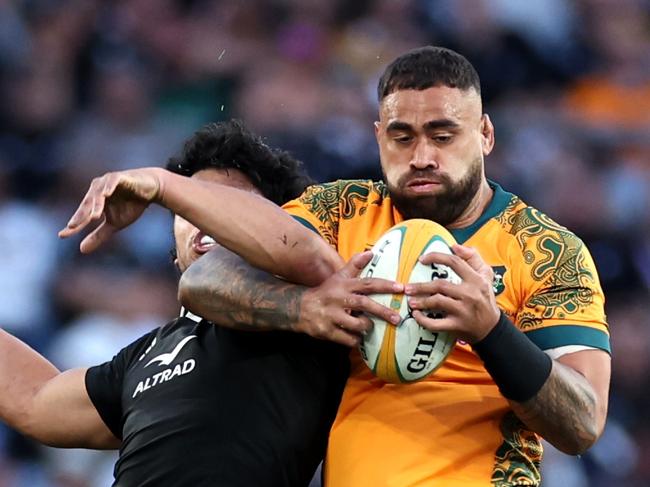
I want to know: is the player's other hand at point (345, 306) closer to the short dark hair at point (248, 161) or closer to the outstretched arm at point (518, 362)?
the outstretched arm at point (518, 362)

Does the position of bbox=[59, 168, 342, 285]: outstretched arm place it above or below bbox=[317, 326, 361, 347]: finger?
above

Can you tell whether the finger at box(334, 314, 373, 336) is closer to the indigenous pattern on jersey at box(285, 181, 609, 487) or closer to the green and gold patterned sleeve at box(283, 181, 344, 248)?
the indigenous pattern on jersey at box(285, 181, 609, 487)

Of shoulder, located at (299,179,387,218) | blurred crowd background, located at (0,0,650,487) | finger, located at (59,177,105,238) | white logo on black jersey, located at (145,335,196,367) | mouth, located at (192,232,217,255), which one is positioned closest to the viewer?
finger, located at (59,177,105,238)

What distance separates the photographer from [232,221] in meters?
3.52

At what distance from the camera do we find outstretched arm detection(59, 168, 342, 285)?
11.0 feet

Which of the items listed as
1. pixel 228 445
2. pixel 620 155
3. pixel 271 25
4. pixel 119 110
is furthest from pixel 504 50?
pixel 228 445

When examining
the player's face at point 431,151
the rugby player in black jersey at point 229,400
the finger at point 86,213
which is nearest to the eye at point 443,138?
the player's face at point 431,151

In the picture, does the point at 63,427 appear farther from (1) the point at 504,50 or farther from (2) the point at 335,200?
(1) the point at 504,50

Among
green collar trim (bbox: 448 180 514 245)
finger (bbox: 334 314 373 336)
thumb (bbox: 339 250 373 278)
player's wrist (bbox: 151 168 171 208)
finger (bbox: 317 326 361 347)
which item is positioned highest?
player's wrist (bbox: 151 168 171 208)

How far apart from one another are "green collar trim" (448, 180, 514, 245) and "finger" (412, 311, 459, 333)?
0.60m

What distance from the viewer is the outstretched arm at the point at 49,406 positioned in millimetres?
4484

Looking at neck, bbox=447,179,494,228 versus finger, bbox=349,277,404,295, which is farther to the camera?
neck, bbox=447,179,494,228

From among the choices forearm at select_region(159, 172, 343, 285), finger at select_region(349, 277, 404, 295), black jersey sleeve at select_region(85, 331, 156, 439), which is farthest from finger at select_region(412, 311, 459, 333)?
black jersey sleeve at select_region(85, 331, 156, 439)

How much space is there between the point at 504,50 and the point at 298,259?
4.41 metres
